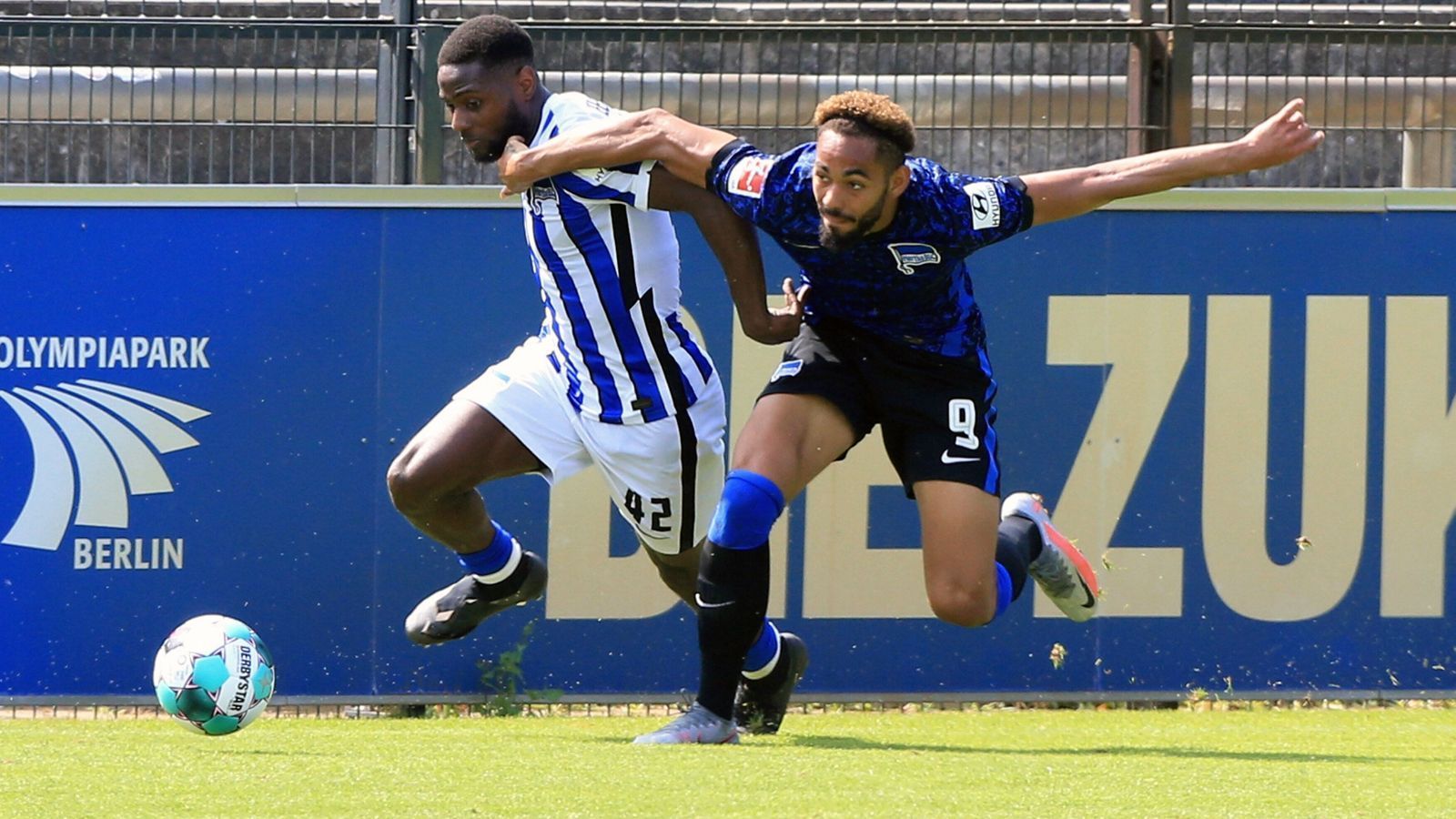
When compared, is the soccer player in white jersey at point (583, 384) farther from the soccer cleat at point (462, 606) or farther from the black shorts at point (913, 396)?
the black shorts at point (913, 396)

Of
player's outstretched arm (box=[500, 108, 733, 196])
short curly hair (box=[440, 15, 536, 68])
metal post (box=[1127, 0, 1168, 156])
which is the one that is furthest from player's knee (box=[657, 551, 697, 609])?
metal post (box=[1127, 0, 1168, 156])

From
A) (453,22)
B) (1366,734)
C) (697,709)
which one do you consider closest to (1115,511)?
(1366,734)

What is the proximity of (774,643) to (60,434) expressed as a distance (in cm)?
279

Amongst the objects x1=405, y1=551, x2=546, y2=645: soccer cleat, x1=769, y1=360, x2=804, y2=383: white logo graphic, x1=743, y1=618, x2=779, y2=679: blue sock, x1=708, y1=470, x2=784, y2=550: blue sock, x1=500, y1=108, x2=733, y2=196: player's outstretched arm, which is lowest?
x1=743, y1=618, x2=779, y2=679: blue sock

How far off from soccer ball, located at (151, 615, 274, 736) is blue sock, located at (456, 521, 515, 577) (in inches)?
34.1

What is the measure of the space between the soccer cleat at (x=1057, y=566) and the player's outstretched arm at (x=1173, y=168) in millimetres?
1326

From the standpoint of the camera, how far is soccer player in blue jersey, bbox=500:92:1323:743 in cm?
536

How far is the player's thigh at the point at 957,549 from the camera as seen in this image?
18.8 feet

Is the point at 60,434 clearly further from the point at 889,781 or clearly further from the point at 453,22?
the point at 889,781

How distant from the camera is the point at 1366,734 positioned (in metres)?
6.41

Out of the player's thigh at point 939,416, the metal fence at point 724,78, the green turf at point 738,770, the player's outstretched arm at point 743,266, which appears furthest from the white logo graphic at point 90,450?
the player's thigh at point 939,416

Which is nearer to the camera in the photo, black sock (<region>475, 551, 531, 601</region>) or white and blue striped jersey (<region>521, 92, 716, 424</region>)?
white and blue striped jersey (<region>521, 92, 716, 424</region>)

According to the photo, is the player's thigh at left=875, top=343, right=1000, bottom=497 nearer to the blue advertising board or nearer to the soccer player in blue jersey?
the soccer player in blue jersey

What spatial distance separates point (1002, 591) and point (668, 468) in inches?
44.3
